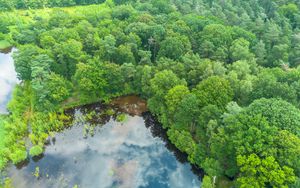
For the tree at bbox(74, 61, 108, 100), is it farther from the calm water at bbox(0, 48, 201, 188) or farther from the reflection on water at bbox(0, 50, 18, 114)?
Answer: the reflection on water at bbox(0, 50, 18, 114)

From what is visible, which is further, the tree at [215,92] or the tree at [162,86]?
the tree at [162,86]

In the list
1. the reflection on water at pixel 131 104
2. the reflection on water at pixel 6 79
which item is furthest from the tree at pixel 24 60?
the reflection on water at pixel 131 104

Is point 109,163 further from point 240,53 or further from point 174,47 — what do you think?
point 240,53

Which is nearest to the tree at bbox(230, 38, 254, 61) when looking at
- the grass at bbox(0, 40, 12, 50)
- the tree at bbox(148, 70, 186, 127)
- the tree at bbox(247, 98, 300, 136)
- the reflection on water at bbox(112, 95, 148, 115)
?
the tree at bbox(148, 70, 186, 127)

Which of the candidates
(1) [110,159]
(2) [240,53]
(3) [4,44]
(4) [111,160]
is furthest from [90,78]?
(3) [4,44]

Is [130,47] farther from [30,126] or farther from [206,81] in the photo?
[30,126]

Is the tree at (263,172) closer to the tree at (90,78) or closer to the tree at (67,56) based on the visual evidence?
the tree at (90,78)
